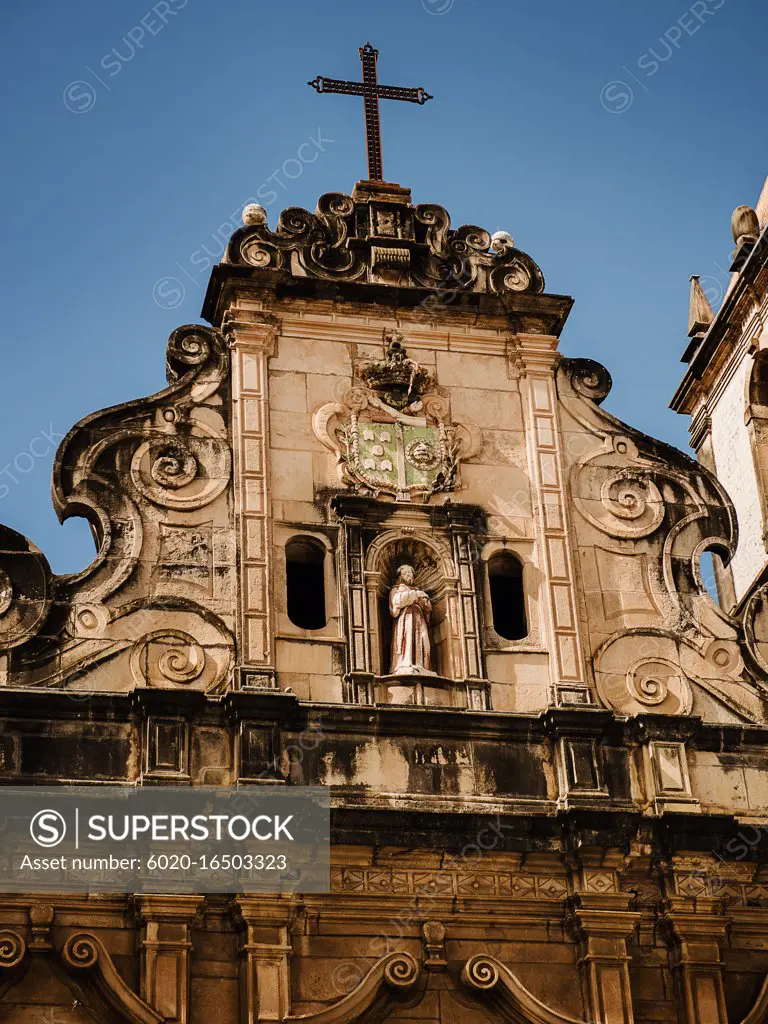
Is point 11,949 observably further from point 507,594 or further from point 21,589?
point 507,594

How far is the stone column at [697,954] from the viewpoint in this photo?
16.4m

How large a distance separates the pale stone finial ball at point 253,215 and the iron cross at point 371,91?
59.0 inches

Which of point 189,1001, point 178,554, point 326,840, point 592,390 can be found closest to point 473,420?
point 592,390

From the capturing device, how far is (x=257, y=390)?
1864cm

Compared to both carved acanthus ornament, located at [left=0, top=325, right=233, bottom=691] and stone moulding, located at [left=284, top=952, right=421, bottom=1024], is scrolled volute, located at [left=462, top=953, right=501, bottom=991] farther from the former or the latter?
carved acanthus ornament, located at [left=0, top=325, right=233, bottom=691]

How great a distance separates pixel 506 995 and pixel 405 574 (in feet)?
12.2

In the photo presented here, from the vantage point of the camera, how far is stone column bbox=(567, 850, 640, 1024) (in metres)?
16.3

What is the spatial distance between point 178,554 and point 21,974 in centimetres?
383

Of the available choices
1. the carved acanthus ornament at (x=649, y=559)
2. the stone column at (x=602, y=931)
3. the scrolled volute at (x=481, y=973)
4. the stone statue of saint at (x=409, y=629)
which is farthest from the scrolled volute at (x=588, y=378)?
the scrolled volute at (x=481, y=973)

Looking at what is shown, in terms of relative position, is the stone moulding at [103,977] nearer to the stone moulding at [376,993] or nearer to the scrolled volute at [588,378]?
the stone moulding at [376,993]

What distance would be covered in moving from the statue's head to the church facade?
0.02 meters

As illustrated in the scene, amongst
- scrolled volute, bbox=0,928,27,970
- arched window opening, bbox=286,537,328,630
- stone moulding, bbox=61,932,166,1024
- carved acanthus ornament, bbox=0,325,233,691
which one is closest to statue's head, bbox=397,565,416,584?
arched window opening, bbox=286,537,328,630

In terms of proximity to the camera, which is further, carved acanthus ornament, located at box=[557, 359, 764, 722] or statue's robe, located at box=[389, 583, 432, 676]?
carved acanthus ornament, located at box=[557, 359, 764, 722]

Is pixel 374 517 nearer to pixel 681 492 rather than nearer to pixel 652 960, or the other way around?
pixel 681 492
